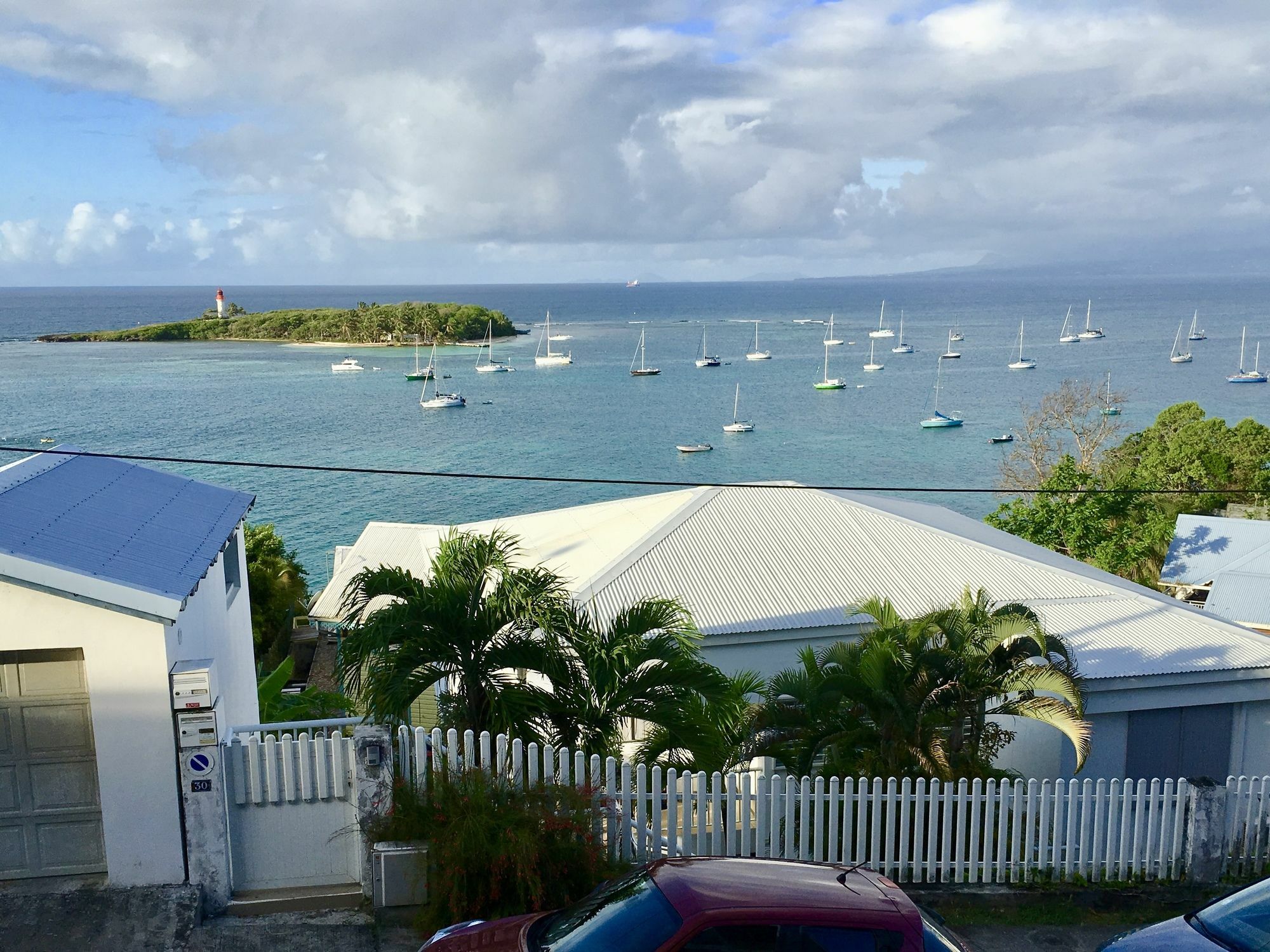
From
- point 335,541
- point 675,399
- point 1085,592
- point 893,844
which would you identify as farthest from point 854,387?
point 893,844

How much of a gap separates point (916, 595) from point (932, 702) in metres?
6.04

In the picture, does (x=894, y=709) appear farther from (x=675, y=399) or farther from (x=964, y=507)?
(x=675, y=399)

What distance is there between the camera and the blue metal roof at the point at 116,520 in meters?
8.66

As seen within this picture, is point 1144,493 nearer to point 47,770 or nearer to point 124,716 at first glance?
point 124,716

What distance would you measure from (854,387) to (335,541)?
80.6 meters

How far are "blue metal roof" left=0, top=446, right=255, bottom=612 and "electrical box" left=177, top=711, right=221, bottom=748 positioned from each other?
35.6 inches

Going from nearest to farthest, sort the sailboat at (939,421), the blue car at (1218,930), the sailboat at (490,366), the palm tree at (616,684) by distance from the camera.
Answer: the blue car at (1218,930) < the palm tree at (616,684) < the sailboat at (939,421) < the sailboat at (490,366)

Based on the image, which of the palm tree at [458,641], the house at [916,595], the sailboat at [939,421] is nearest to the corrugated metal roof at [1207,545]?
the house at [916,595]

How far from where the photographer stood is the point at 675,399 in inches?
4673

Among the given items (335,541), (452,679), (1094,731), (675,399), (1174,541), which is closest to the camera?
(452,679)

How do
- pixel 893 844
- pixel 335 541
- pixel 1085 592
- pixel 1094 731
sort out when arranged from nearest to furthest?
pixel 893 844, pixel 1094 731, pixel 1085 592, pixel 335 541

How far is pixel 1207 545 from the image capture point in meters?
28.5

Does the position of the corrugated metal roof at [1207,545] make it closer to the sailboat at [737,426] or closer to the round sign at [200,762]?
the round sign at [200,762]

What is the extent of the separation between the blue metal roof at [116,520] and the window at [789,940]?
504 cm
